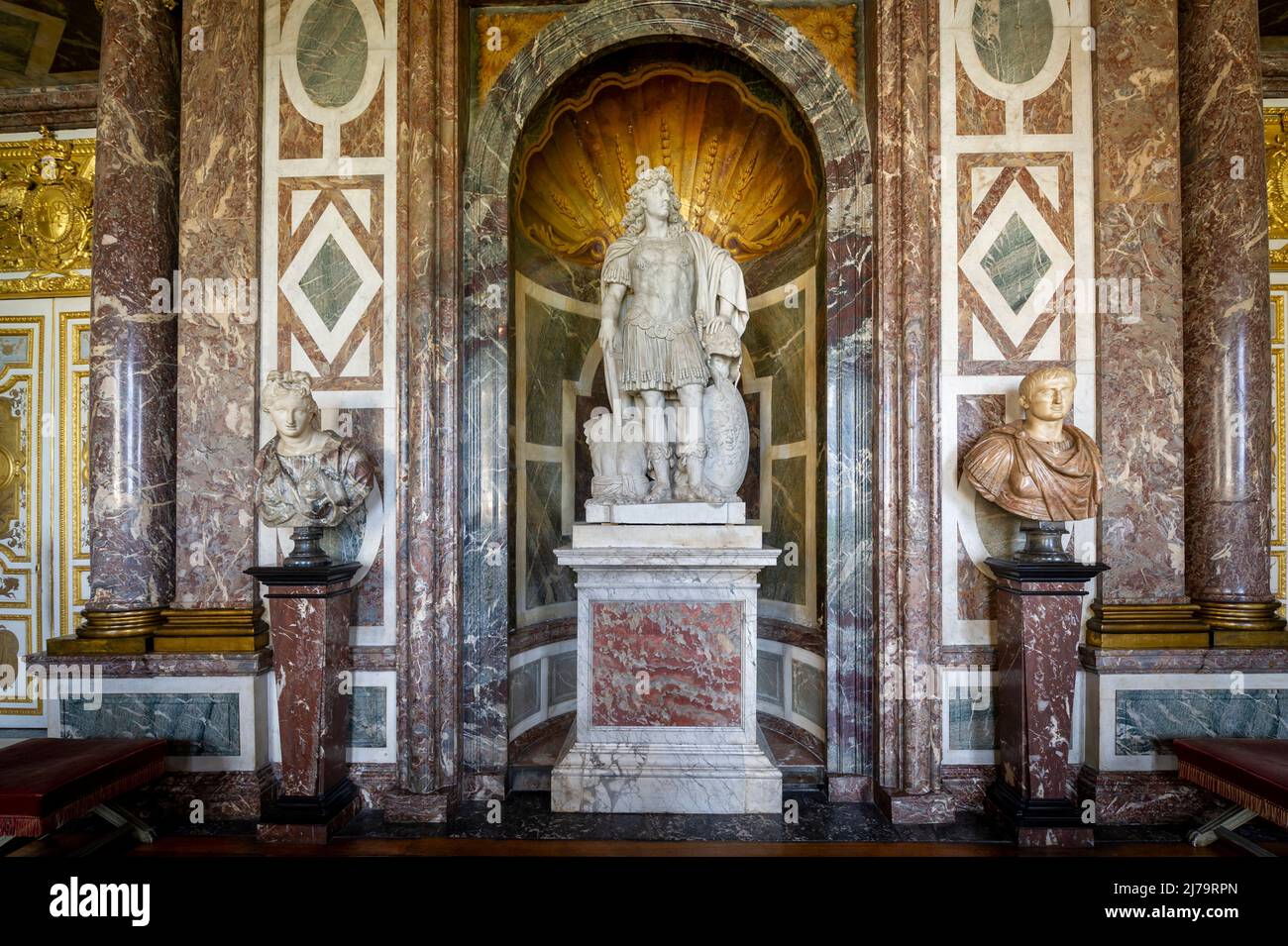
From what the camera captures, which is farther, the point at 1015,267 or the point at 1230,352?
the point at 1015,267

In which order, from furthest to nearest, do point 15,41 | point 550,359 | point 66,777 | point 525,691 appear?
point 550,359 → point 15,41 → point 525,691 → point 66,777

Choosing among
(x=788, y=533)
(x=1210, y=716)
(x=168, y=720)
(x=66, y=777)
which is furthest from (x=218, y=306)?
(x=1210, y=716)

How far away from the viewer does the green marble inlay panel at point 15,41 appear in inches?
182

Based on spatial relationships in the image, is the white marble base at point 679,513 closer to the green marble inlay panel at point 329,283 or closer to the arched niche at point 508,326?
the arched niche at point 508,326

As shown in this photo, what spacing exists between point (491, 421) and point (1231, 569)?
4.01 m

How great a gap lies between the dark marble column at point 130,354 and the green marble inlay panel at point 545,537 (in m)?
2.04

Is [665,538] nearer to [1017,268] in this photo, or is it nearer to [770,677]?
[770,677]

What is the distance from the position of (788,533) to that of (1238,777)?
260 centimetres

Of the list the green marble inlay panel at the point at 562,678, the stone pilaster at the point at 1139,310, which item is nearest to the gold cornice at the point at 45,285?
the green marble inlay panel at the point at 562,678

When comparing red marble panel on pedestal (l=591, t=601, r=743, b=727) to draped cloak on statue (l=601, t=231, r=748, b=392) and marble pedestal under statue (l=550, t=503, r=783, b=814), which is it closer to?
marble pedestal under statue (l=550, t=503, r=783, b=814)

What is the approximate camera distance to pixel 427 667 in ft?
12.0

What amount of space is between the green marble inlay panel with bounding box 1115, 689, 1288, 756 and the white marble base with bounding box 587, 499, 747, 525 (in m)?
2.29

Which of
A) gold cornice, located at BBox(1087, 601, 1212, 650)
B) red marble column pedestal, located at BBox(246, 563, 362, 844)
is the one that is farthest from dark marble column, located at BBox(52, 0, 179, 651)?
gold cornice, located at BBox(1087, 601, 1212, 650)

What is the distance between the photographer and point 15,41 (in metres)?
4.76
